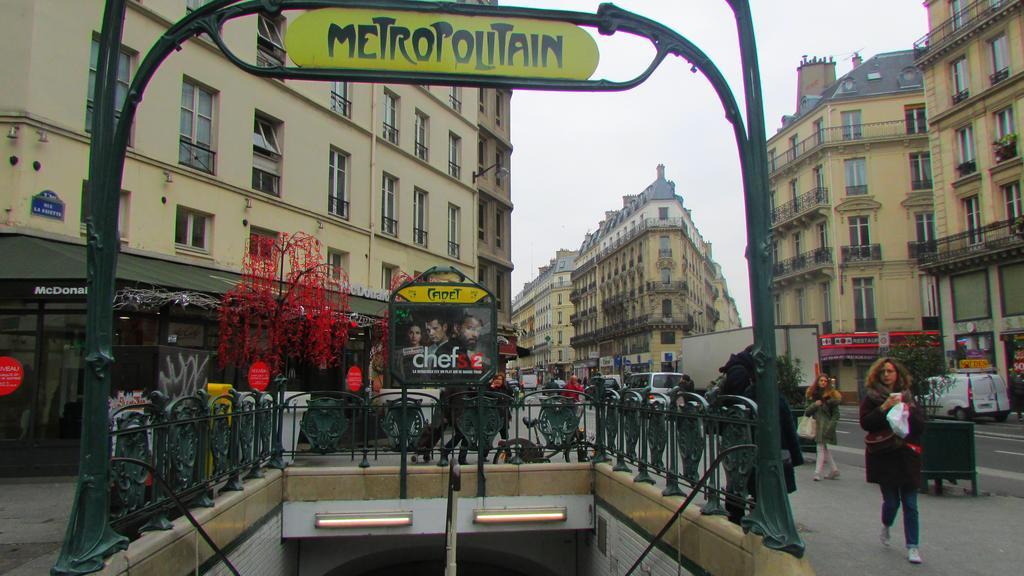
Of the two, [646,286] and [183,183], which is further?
[646,286]

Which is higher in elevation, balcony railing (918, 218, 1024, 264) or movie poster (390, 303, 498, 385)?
balcony railing (918, 218, 1024, 264)

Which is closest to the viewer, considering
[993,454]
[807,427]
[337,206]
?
[807,427]

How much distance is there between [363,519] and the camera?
8180 mm

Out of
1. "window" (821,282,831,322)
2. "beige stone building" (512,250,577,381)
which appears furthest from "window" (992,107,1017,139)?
"beige stone building" (512,250,577,381)

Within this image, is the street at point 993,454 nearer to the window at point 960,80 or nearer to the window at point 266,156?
the window at point 266,156

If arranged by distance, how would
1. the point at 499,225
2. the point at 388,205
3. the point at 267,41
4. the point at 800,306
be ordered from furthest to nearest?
the point at 800,306 → the point at 499,225 → the point at 388,205 → the point at 267,41

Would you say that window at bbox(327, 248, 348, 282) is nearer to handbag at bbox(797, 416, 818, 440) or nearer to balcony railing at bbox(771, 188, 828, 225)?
handbag at bbox(797, 416, 818, 440)

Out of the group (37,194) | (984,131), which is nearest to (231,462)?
(37,194)

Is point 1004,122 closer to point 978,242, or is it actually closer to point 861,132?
point 978,242

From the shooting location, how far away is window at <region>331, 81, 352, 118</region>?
71.6ft

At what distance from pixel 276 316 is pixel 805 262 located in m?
41.1

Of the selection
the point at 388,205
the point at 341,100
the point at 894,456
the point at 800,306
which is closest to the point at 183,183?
the point at 341,100

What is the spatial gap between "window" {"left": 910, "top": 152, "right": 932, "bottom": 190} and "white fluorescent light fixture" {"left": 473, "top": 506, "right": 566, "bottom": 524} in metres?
43.9

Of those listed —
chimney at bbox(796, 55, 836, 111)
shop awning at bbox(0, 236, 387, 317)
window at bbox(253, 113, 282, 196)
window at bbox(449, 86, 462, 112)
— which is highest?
chimney at bbox(796, 55, 836, 111)
